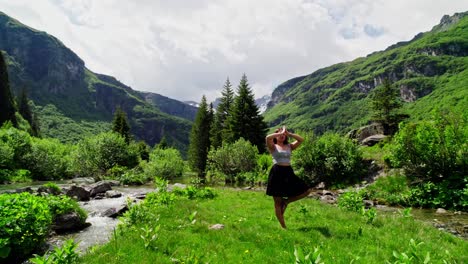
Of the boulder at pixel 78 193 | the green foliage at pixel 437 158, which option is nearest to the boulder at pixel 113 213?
the boulder at pixel 78 193

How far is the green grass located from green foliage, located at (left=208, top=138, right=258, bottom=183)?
3553cm

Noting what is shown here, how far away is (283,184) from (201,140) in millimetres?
64842

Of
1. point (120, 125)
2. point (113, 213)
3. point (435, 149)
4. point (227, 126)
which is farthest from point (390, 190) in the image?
point (120, 125)

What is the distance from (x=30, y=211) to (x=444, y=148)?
2832 cm

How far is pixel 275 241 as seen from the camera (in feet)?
31.9

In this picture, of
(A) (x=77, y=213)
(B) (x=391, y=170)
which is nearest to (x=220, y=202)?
(A) (x=77, y=213)

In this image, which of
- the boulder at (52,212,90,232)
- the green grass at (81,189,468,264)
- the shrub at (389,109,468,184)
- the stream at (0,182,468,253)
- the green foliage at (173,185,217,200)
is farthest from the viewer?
the shrub at (389,109,468,184)

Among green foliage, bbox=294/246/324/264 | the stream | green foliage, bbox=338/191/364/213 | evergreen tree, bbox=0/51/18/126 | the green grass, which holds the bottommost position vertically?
the stream

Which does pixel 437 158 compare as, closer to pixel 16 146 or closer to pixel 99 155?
pixel 99 155

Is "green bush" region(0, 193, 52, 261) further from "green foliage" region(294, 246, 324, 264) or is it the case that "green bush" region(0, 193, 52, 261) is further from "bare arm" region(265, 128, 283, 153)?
"green foliage" region(294, 246, 324, 264)

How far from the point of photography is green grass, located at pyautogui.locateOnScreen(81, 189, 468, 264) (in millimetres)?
8344

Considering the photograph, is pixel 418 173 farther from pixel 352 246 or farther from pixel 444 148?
pixel 352 246

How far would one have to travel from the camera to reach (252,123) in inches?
2544

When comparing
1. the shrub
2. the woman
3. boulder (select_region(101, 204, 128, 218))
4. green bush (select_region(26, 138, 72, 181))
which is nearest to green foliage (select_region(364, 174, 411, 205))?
the shrub
